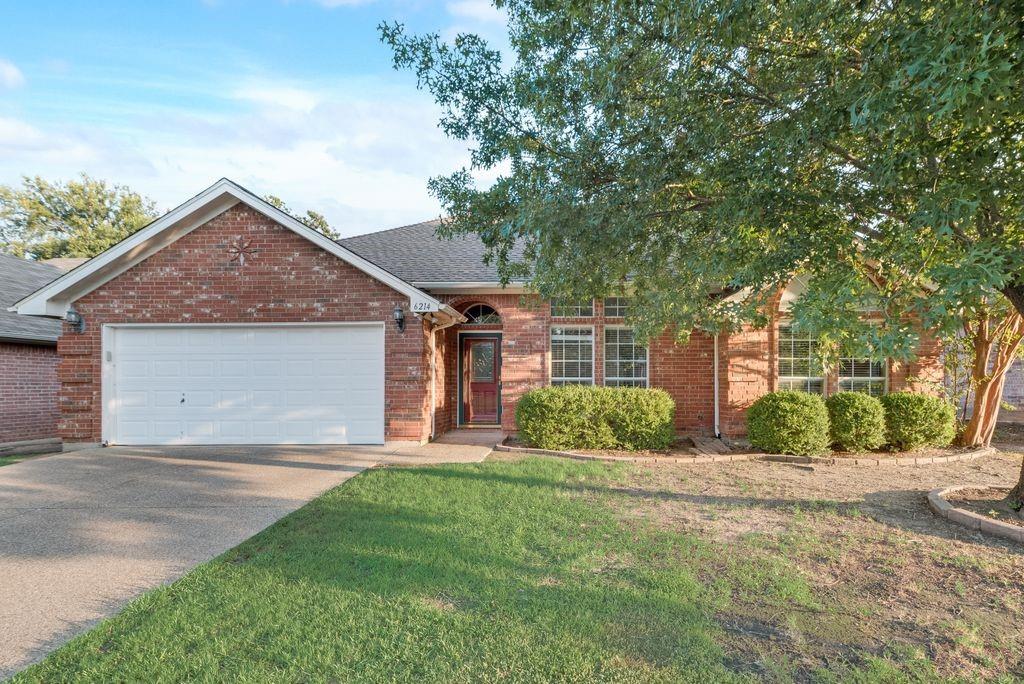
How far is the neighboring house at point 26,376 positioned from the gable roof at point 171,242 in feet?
13.3

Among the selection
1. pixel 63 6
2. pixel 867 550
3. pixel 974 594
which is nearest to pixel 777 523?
pixel 867 550

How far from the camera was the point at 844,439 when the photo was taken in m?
10.1

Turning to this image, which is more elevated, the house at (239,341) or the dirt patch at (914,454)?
the house at (239,341)

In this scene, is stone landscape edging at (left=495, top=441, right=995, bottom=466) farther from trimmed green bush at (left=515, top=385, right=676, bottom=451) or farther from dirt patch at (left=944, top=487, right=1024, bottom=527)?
dirt patch at (left=944, top=487, right=1024, bottom=527)

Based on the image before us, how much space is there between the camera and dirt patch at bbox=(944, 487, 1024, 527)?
5863 mm

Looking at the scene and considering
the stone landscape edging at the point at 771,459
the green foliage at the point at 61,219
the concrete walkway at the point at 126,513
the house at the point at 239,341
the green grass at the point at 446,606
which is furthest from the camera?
the green foliage at the point at 61,219

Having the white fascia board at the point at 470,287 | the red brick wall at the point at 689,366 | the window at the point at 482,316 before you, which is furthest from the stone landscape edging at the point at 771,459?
the window at the point at 482,316

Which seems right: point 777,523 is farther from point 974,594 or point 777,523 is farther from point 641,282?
point 641,282

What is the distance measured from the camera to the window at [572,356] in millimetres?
12258

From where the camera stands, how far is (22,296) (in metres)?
15.4

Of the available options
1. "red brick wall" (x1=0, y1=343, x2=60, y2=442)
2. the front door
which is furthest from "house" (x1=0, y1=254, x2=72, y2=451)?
the front door

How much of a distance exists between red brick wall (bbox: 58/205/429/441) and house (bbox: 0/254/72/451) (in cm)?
426

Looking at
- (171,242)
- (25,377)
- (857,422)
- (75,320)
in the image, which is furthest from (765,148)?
(25,377)

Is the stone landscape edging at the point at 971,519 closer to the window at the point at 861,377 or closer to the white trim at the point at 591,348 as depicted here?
the window at the point at 861,377
